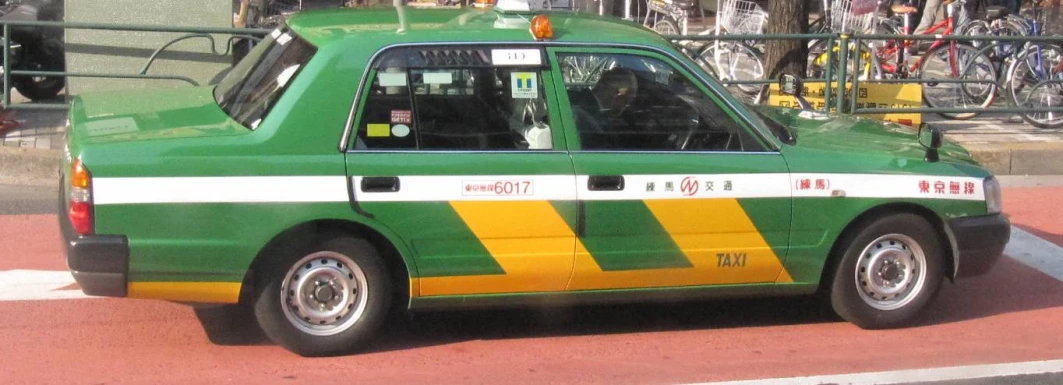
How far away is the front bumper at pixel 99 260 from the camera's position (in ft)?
17.4

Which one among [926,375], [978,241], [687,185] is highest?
[687,185]

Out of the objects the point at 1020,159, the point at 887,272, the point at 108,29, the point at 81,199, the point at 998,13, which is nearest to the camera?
the point at 81,199

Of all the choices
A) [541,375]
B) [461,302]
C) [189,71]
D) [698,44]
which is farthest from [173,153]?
Answer: [698,44]

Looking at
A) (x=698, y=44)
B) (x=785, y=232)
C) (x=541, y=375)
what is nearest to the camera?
(x=541, y=375)

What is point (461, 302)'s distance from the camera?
5.84 meters

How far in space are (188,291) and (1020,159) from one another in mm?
7667

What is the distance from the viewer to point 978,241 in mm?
6430

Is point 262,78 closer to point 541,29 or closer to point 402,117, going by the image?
point 402,117

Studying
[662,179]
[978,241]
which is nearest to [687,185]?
[662,179]

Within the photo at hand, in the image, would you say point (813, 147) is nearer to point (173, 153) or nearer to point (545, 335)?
point (545, 335)

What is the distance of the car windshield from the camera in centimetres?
570

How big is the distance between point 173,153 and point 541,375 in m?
1.83

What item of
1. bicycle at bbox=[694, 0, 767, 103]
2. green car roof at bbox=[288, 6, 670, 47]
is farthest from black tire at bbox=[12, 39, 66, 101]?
green car roof at bbox=[288, 6, 670, 47]

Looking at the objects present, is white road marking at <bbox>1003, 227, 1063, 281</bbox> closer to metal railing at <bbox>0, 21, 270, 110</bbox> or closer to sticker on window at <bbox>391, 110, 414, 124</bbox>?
sticker on window at <bbox>391, 110, 414, 124</bbox>
